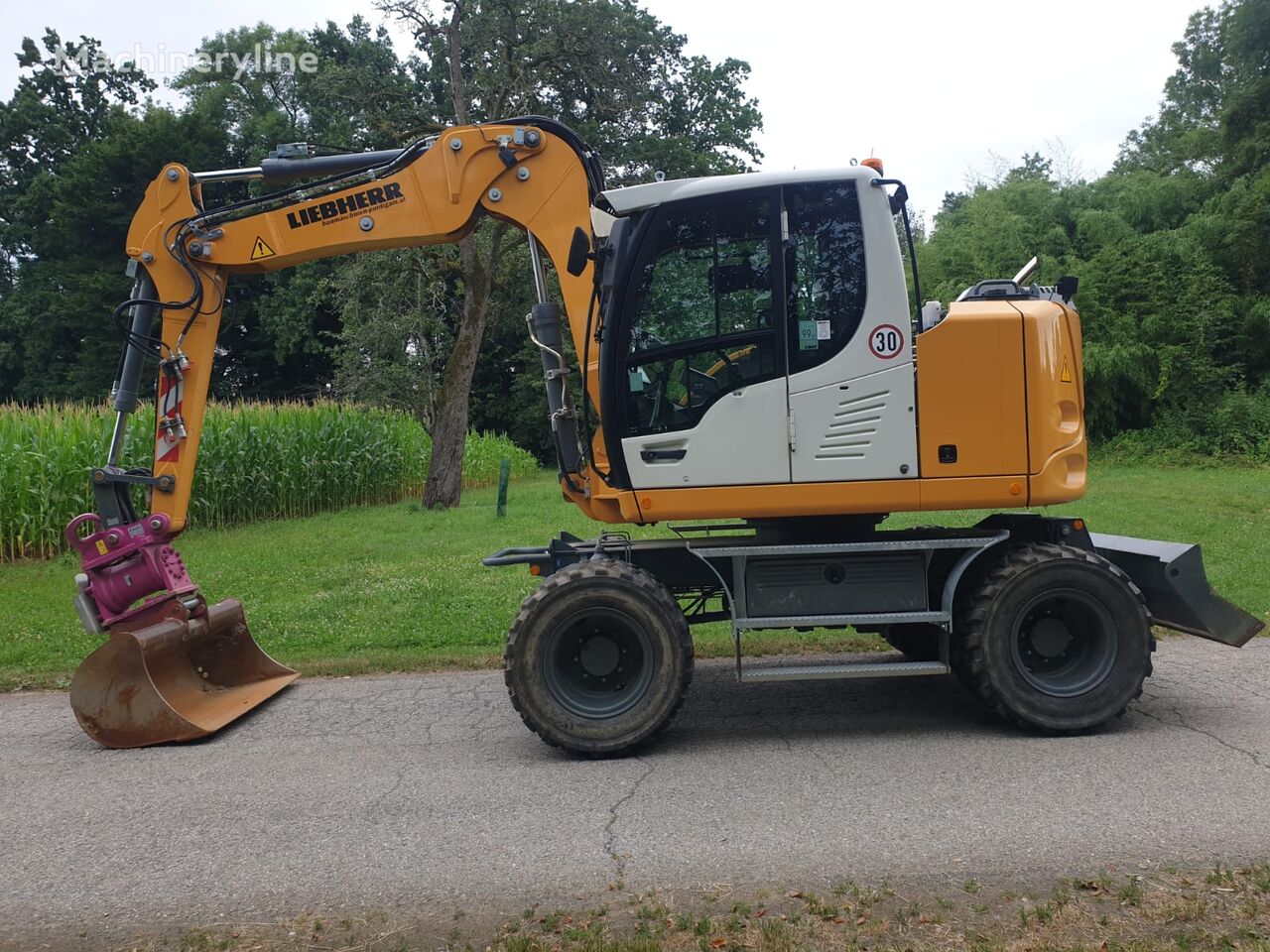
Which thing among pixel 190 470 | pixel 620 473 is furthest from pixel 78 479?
pixel 620 473

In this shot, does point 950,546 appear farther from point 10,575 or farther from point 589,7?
point 589,7

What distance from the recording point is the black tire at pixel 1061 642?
5.98 metres

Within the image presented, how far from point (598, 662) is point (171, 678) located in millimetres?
3027

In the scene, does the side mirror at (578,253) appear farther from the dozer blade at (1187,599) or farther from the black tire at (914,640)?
the dozer blade at (1187,599)

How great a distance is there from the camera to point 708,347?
6.02 metres

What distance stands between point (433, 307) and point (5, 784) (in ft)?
62.9

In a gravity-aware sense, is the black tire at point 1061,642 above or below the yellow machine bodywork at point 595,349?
below

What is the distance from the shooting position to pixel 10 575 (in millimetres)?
13359

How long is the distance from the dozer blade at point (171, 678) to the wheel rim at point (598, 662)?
7.49 feet

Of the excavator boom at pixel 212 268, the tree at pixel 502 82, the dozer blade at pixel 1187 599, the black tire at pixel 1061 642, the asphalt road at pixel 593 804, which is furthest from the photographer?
the tree at pixel 502 82

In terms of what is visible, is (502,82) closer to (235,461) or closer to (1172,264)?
(235,461)

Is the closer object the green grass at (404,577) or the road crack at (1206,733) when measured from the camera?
the road crack at (1206,733)

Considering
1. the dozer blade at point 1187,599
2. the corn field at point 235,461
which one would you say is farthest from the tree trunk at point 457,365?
the dozer blade at point 1187,599

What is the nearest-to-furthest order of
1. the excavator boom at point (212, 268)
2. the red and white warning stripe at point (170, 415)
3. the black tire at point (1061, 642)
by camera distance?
the black tire at point (1061, 642), the excavator boom at point (212, 268), the red and white warning stripe at point (170, 415)
